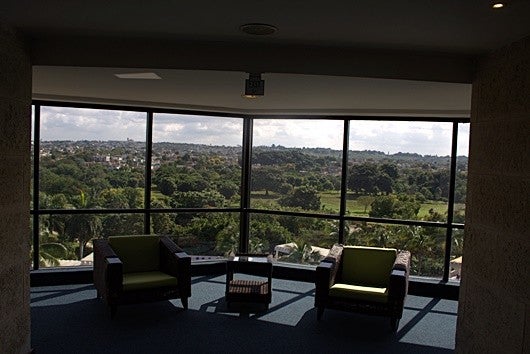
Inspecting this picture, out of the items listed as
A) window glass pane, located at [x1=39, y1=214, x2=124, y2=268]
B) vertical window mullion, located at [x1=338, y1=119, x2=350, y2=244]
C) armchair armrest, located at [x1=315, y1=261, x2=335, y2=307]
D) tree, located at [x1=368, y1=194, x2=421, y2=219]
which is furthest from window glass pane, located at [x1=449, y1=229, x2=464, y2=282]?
window glass pane, located at [x1=39, y1=214, x2=124, y2=268]

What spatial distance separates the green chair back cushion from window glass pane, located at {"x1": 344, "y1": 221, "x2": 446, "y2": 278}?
1043mm

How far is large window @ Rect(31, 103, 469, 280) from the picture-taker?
6449mm

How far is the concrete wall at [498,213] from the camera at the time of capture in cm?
298

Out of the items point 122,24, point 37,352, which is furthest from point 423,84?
point 37,352

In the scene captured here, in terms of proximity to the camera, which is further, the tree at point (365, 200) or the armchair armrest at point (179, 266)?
the tree at point (365, 200)

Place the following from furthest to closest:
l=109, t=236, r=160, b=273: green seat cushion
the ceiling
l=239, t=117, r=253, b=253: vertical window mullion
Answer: l=239, t=117, r=253, b=253: vertical window mullion < l=109, t=236, r=160, b=273: green seat cushion < the ceiling

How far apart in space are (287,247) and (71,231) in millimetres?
3060

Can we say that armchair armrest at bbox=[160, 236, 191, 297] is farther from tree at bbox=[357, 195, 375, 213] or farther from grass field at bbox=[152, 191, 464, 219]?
tree at bbox=[357, 195, 375, 213]

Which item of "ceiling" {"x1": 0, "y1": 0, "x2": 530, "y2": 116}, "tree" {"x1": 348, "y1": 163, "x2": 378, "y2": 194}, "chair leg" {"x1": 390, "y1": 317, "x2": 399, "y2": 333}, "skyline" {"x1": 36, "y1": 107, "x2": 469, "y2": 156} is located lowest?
"chair leg" {"x1": 390, "y1": 317, "x2": 399, "y2": 333}

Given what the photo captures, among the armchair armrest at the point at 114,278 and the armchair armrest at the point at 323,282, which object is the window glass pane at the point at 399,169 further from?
the armchair armrest at the point at 114,278

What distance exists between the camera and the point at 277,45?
3.63 m

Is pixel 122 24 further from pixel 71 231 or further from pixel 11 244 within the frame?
pixel 71 231

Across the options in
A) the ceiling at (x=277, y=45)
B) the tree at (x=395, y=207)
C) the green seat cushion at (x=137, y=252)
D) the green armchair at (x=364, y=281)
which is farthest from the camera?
the tree at (x=395, y=207)

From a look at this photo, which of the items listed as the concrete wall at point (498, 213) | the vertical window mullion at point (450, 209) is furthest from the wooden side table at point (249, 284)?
the vertical window mullion at point (450, 209)
